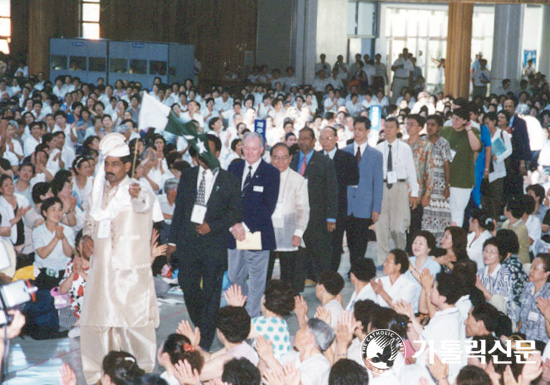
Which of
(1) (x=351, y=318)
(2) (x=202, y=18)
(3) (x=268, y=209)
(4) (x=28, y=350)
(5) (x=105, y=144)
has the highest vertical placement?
(2) (x=202, y=18)

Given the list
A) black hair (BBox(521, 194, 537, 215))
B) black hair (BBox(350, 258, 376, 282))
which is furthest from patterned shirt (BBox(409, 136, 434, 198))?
A: black hair (BBox(350, 258, 376, 282))

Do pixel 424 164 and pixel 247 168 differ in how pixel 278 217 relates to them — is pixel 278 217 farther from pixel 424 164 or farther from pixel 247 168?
pixel 424 164

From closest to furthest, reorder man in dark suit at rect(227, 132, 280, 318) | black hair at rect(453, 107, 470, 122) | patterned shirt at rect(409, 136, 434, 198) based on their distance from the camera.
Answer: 1. man in dark suit at rect(227, 132, 280, 318)
2. patterned shirt at rect(409, 136, 434, 198)
3. black hair at rect(453, 107, 470, 122)

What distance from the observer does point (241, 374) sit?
4180 millimetres

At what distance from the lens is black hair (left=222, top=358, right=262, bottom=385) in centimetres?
417

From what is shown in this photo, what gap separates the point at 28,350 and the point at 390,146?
13.7 feet

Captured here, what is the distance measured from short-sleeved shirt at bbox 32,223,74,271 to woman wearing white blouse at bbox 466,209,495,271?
3480 millimetres

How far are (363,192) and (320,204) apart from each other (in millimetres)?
732

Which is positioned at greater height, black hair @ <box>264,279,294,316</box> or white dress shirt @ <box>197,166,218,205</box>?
white dress shirt @ <box>197,166,218,205</box>

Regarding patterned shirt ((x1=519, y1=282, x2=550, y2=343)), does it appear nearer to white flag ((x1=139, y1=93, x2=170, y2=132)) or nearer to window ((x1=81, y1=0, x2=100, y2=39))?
white flag ((x1=139, y1=93, x2=170, y2=132))

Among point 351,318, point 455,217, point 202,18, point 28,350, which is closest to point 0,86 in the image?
point 202,18

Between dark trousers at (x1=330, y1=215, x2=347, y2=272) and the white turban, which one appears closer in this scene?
the white turban

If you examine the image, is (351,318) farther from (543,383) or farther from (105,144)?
(105,144)

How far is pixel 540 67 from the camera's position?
98.7ft
